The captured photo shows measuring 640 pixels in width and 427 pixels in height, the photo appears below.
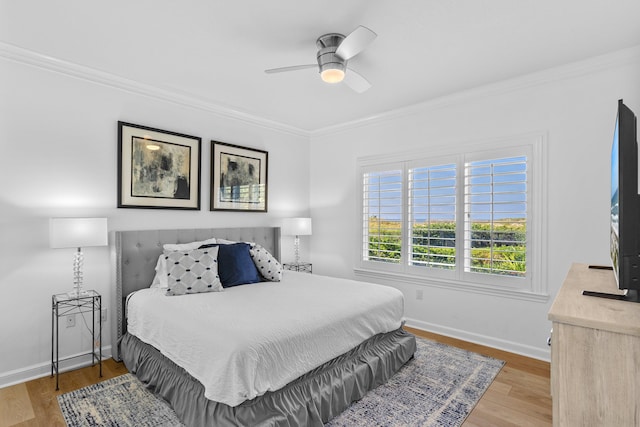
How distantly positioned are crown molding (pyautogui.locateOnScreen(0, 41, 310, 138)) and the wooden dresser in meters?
3.67

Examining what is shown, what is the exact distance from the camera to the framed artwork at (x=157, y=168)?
127 inches

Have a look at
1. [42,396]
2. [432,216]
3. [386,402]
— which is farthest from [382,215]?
[42,396]

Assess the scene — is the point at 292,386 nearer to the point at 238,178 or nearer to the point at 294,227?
the point at 294,227

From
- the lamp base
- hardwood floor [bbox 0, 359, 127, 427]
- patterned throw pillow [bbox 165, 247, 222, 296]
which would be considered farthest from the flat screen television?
the lamp base

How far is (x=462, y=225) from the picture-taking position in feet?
11.6

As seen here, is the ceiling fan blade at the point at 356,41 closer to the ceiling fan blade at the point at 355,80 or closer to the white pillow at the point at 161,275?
the ceiling fan blade at the point at 355,80

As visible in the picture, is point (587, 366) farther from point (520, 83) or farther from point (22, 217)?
point (22, 217)

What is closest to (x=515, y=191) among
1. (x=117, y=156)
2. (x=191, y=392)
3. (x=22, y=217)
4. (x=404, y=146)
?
(x=404, y=146)

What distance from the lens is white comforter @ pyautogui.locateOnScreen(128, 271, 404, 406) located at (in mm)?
1823

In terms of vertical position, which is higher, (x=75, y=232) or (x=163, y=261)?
(x=75, y=232)

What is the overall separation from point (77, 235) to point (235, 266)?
1284 millimetres

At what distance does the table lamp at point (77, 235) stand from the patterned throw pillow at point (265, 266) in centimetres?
134

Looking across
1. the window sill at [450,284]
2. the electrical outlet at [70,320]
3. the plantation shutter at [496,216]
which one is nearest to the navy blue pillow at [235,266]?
the electrical outlet at [70,320]

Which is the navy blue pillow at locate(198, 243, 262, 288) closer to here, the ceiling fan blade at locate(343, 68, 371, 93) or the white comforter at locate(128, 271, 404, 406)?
the white comforter at locate(128, 271, 404, 406)
